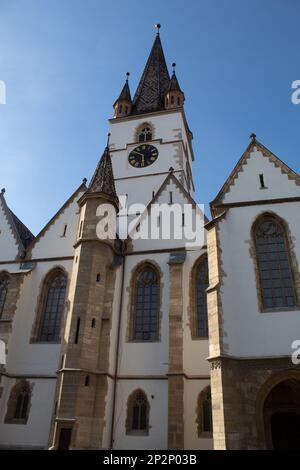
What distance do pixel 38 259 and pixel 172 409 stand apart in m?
10.8

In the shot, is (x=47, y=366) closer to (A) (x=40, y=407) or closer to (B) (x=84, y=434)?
(A) (x=40, y=407)

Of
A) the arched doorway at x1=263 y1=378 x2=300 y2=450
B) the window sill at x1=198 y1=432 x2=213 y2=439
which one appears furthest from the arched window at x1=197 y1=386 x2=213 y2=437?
the arched doorway at x1=263 y1=378 x2=300 y2=450

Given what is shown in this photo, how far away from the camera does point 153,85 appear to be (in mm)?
38625

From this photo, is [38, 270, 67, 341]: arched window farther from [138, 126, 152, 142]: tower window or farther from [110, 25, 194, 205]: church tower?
[138, 126, 152, 142]: tower window

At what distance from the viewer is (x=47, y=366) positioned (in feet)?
58.7

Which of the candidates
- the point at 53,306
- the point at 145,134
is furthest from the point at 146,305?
the point at 145,134

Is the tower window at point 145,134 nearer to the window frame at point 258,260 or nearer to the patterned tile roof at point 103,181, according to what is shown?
the patterned tile roof at point 103,181

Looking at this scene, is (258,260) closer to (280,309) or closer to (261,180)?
(280,309)

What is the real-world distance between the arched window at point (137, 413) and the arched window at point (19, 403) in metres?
4.83

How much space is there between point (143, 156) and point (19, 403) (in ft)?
65.2

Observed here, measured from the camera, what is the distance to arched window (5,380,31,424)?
1720 cm

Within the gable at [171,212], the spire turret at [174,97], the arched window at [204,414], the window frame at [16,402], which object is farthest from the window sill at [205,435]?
the spire turret at [174,97]

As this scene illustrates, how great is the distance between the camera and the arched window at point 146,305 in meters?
17.7

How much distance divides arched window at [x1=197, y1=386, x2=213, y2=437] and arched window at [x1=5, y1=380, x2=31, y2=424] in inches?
307
